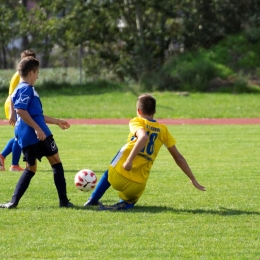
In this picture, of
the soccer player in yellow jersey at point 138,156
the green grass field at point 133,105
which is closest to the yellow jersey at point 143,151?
the soccer player in yellow jersey at point 138,156

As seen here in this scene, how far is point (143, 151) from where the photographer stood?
292 inches

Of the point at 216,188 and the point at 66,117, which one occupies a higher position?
the point at 216,188

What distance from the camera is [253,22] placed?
32625mm

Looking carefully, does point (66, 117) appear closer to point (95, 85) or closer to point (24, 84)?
point (95, 85)

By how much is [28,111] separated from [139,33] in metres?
25.9

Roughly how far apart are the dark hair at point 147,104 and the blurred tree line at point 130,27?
2526cm

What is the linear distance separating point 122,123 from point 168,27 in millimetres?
12855

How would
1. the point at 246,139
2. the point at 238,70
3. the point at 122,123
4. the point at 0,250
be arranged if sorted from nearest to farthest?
the point at 0,250 → the point at 246,139 → the point at 122,123 → the point at 238,70

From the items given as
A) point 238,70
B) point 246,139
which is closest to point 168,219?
point 246,139

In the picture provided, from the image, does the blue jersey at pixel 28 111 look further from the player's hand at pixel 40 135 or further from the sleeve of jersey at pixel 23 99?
the player's hand at pixel 40 135

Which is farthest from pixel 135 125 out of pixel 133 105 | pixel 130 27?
pixel 130 27

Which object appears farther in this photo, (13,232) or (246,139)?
(246,139)

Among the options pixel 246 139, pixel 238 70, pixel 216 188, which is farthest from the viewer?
pixel 238 70

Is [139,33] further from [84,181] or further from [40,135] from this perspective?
[40,135]
